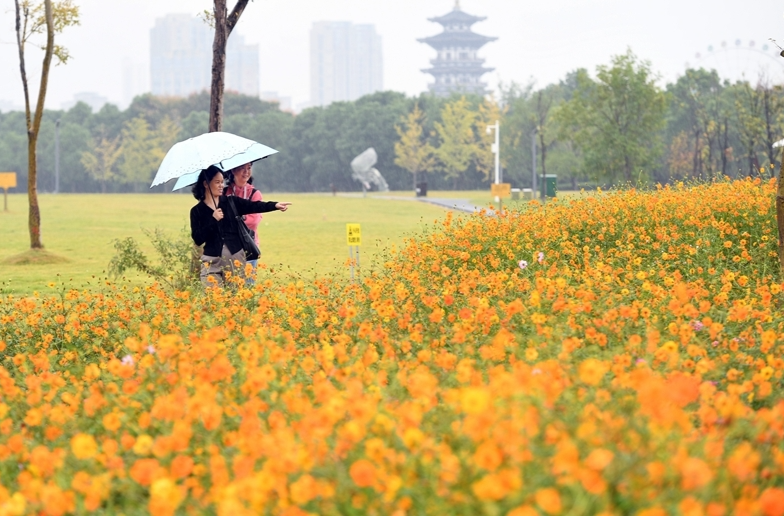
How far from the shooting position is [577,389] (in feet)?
10.9

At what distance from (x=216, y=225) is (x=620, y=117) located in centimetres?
2649

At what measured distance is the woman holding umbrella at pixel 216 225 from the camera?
23.5 ft

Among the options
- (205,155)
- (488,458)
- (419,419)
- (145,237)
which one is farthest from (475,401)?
(145,237)

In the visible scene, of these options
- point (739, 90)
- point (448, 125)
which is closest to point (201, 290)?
point (739, 90)

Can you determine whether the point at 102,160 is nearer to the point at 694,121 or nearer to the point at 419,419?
the point at 694,121

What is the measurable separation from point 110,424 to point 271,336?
1.83m

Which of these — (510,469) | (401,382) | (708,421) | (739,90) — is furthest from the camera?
(739,90)

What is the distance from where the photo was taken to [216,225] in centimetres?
719

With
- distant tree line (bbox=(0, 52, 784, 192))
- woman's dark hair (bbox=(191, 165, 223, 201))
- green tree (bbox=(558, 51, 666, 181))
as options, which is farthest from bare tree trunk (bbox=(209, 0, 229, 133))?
distant tree line (bbox=(0, 52, 784, 192))

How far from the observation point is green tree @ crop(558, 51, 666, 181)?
101ft

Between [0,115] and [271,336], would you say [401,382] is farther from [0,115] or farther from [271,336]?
[0,115]

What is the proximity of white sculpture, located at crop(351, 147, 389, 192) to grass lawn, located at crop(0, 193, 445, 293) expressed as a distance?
24.8 metres

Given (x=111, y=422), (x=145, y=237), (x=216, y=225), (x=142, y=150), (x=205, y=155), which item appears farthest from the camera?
(x=142, y=150)

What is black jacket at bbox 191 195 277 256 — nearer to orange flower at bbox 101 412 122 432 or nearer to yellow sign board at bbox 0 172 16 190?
orange flower at bbox 101 412 122 432
